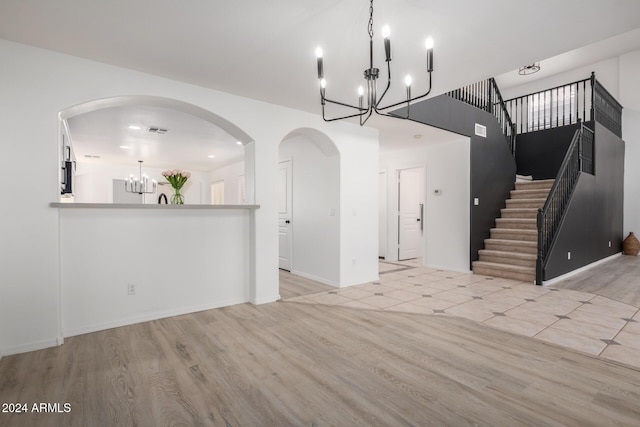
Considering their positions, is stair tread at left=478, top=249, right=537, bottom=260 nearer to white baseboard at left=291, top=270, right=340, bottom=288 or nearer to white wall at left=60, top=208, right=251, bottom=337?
white baseboard at left=291, top=270, right=340, bottom=288

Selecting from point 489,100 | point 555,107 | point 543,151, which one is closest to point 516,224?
point 543,151

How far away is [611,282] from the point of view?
504 centimetres

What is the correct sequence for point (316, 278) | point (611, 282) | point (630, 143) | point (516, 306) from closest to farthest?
point (516, 306) < point (611, 282) < point (316, 278) < point (630, 143)

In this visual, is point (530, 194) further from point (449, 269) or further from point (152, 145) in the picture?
point (152, 145)

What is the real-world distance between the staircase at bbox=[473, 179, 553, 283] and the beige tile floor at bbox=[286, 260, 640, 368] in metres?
0.27

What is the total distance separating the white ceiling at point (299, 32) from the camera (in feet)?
7.16

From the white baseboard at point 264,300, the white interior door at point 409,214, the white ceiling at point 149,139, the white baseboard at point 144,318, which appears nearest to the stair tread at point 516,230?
the white interior door at point 409,214

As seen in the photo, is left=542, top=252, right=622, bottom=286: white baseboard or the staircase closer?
left=542, top=252, right=622, bottom=286: white baseboard

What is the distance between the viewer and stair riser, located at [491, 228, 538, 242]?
575 centimetres

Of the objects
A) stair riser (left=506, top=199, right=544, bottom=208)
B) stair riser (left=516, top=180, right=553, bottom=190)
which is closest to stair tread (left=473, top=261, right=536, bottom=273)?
stair riser (left=506, top=199, right=544, bottom=208)

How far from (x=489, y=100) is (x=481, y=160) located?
4.97 feet

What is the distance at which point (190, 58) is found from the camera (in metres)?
2.91

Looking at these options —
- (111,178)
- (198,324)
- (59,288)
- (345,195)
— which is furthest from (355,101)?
(111,178)

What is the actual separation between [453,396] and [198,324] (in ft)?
8.00
